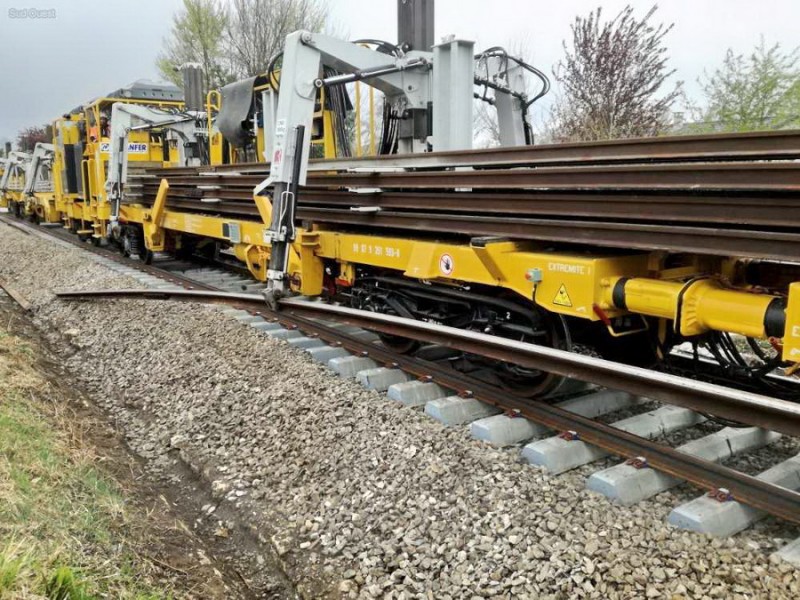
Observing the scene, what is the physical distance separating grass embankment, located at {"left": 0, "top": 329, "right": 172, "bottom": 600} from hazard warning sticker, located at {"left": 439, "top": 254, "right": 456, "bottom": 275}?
251 centimetres

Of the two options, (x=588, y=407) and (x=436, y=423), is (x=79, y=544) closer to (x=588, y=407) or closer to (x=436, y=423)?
(x=436, y=423)

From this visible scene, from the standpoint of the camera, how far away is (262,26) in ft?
85.6

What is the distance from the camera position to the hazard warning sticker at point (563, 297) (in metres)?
3.87

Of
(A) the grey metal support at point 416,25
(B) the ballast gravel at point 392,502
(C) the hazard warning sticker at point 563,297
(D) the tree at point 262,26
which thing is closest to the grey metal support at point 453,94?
(A) the grey metal support at point 416,25

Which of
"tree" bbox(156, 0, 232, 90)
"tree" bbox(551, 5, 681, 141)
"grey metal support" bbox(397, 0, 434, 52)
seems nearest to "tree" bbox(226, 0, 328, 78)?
"tree" bbox(156, 0, 232, 90)

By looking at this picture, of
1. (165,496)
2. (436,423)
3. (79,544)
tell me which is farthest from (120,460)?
(436,423)

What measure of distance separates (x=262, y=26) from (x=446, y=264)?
81.1 feet

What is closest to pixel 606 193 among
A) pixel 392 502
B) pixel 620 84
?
pixel 392 502

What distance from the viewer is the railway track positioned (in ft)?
9.84

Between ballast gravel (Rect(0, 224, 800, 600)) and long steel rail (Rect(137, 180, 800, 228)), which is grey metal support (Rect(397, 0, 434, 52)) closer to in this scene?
long steel rail (Rect(137, 180, 800, 228))

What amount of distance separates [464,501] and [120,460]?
2452mm

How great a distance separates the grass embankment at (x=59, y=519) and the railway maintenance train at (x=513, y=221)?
2.29m

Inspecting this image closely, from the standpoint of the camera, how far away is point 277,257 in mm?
5809

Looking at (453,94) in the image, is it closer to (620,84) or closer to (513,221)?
(513,221)
